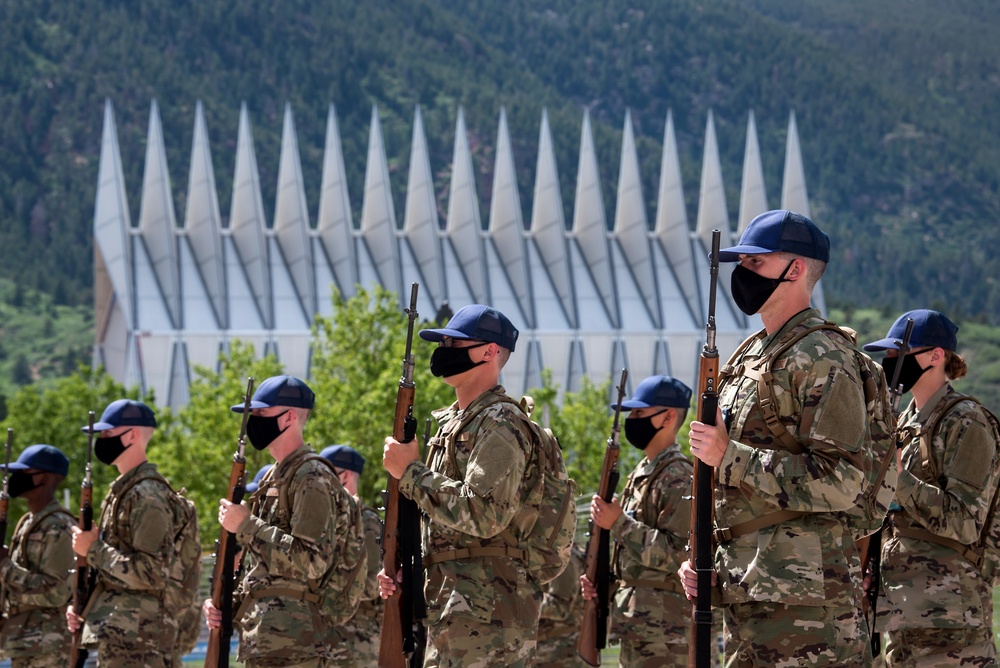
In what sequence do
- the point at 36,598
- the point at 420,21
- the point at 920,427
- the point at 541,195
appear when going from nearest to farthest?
the point at 920,427
the point at 36,598
the point at 541,195
the point at 420,21

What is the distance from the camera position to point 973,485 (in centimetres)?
720

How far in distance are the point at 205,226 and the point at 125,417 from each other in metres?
44.1

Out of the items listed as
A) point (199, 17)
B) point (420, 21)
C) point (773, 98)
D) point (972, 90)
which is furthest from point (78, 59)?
point (972, 90)

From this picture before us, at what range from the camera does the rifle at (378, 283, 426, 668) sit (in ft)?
21.5

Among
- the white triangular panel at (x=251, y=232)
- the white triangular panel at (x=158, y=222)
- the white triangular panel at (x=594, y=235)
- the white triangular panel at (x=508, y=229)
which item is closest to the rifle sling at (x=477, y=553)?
the white triangular panel at (x=251, y=232)

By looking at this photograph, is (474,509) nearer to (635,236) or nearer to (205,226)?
(205,226)

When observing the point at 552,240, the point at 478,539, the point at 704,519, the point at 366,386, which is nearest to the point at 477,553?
the point at 478,539

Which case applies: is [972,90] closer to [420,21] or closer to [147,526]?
[420,21]

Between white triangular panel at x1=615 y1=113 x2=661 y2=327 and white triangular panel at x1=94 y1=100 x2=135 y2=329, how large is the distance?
2009 centimetres

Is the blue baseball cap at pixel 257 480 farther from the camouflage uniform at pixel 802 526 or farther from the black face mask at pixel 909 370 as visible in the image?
the camouflage uniform at pixel 802 526

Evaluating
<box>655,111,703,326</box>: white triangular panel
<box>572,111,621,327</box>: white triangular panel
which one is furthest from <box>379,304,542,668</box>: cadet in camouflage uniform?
<box>655,111,703,326</box>: white triangular panel

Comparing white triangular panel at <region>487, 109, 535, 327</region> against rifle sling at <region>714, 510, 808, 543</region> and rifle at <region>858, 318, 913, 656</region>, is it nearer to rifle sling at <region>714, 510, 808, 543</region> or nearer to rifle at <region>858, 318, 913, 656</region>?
rifle at <region>858, 318, 913, 656</region>

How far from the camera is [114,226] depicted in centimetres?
5069

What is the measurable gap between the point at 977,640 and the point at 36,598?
257 inches
